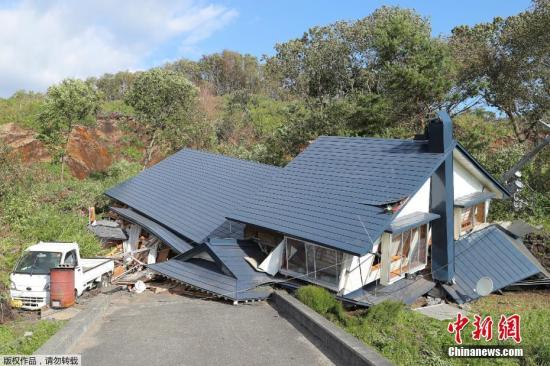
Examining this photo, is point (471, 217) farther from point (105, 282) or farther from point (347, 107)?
point (105, 282)

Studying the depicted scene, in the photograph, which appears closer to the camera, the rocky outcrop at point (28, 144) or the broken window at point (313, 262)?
the broken window at point (313, 262)

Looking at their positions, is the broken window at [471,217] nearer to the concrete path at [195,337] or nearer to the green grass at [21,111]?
the concrete path at [195,337]

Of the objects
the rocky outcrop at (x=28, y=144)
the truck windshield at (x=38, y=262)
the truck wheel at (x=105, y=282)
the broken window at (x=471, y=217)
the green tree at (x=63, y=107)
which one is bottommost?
the truck wheel at (x=105, y=282)

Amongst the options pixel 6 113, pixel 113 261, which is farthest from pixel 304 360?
pixel 6 113

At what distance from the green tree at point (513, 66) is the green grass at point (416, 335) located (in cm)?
1662

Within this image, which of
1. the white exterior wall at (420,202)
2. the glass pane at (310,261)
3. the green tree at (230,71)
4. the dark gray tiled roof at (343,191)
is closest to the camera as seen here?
the dark gray tiled roof at (343,191)

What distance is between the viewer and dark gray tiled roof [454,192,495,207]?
1471 cm

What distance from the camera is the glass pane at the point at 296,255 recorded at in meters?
12.4

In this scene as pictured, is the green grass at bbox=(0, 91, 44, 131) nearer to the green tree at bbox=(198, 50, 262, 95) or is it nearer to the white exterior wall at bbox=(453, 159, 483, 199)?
the green tree at bbox=(198, 50, 262, 95)

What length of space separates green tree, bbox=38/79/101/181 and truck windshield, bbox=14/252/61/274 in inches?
617

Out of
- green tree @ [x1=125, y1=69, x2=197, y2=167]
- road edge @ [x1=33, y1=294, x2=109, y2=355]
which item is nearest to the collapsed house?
road edge @ [x1=33, y1=294, x2=109, y2=355]

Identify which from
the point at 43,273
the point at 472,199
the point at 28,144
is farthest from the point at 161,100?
the point at 472,199

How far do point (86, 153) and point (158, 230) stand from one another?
19463 mm

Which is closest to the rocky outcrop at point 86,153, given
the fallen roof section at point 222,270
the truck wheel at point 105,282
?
the truck wheel at point 105,282
